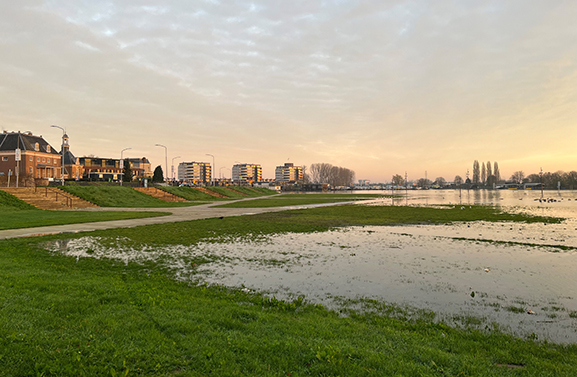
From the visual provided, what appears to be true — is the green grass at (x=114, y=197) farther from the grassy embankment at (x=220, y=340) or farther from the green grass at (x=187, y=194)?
the grassy embankment at (x=220, y=340)

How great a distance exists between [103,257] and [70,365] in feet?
33.2

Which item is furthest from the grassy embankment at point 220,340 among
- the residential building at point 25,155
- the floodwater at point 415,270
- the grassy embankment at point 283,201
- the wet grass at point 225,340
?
the residential building at point 25,155

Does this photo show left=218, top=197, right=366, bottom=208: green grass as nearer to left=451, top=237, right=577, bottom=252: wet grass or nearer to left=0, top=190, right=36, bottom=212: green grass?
left=0, top=190, right=36, bottom=212: green grass

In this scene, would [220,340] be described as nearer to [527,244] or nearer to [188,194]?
[527,244]

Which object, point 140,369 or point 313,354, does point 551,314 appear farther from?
point 140,369

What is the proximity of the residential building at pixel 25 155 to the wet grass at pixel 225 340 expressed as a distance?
102363 millimetres

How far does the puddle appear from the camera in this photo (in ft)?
28.1

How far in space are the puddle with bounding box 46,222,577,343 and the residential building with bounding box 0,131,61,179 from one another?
318ft

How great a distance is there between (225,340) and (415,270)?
8710 mm

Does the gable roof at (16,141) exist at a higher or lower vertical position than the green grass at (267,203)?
higher

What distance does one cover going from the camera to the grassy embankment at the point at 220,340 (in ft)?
17.4

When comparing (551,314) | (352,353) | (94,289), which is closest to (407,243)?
(551,314)

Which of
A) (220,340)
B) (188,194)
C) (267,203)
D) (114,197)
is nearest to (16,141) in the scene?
(188,194)

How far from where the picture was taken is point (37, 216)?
29.9 meters
